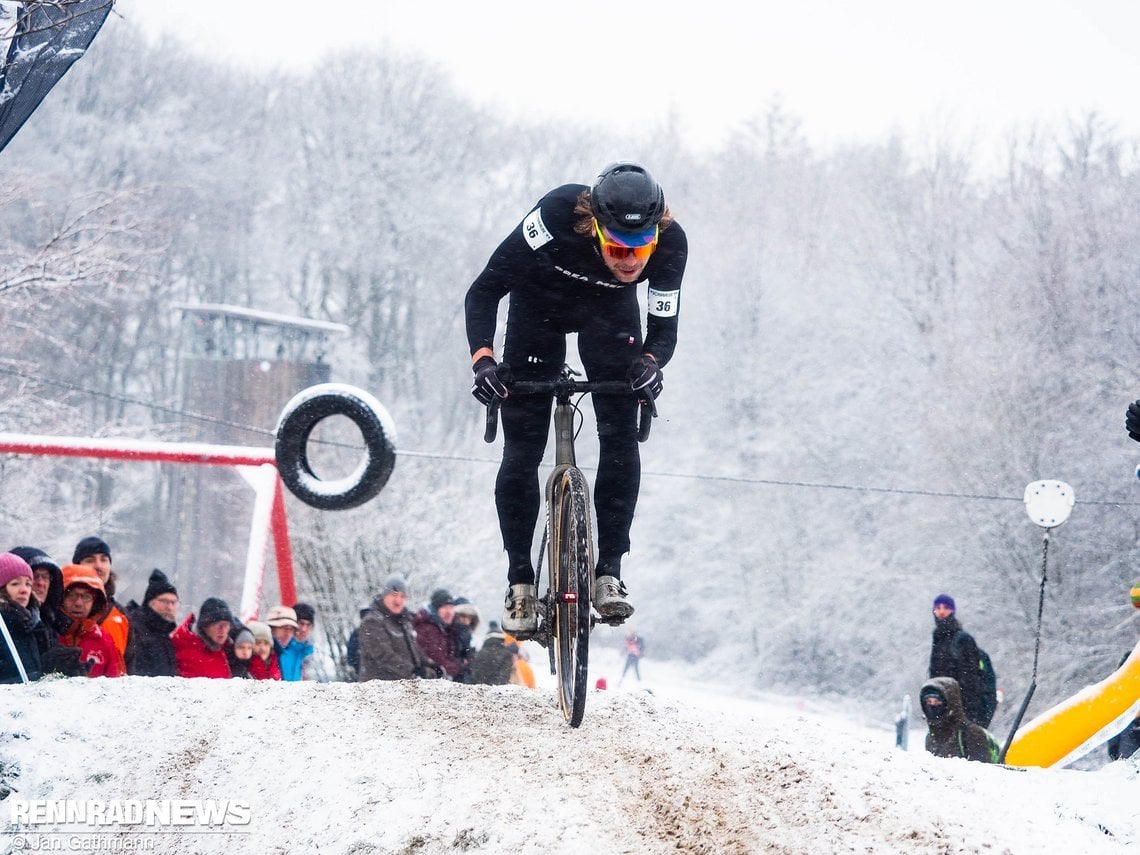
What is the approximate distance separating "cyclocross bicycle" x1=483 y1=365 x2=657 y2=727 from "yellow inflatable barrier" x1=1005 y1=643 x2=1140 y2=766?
98.8 inches

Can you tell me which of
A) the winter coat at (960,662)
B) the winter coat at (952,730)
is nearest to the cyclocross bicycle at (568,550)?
the winter coat at (952,730)

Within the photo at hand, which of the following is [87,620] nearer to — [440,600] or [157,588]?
[157,588]

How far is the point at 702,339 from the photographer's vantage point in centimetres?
3550

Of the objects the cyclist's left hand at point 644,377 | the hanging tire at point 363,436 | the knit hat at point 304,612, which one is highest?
the cyclist's left hand at point 644,377

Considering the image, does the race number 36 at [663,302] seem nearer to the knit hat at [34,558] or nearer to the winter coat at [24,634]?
the winter coat at [24,634]

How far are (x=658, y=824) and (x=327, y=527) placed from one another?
2183 cm

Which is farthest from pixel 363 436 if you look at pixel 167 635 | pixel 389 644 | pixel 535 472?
pixel 535 472

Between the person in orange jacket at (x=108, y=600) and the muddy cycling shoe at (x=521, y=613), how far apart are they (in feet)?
9.04

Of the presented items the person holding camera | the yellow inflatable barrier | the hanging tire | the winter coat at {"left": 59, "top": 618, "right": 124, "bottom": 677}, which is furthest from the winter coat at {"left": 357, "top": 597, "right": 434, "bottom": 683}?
the yellow inflatable barrier

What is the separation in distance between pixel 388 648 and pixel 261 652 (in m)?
0.88

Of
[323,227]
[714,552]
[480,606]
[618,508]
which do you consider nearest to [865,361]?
[714,552]

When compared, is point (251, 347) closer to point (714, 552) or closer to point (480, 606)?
point (480, 606)

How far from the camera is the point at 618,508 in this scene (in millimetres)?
5164

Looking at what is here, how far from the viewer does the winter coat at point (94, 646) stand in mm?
6355
